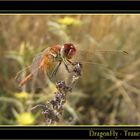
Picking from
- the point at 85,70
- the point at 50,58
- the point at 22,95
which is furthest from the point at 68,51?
the point at 22,95

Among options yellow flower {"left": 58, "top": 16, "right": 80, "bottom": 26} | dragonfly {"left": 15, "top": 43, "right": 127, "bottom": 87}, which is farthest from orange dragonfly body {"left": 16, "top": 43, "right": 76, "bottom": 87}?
yellow flower {"left": 58, "top": 16, "right": 80, "bottom": 26}

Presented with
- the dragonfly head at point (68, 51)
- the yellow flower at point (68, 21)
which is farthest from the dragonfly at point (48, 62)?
the yellow flower at point (68, 21)

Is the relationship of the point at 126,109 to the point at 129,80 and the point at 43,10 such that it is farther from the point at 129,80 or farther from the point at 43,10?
the point at 43,10

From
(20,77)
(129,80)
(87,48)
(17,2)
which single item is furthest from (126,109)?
(17,2)

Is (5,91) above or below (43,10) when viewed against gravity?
below

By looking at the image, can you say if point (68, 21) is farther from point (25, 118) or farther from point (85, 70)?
point (25, 118)

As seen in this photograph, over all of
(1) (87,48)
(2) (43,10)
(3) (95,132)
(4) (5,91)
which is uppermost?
(2) (43,10)

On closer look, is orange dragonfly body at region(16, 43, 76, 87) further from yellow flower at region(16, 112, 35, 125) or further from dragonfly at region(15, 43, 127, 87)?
yellow flower at region(16, 112, 35, 125)
